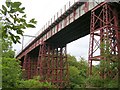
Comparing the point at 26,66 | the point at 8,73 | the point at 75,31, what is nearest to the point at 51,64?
the point at 75,31

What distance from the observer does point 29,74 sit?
5312 cm

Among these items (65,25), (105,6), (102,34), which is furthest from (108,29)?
(65,25)

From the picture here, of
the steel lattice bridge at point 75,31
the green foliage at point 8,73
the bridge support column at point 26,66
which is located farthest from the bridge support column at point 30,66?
the green foliage at point 8,73

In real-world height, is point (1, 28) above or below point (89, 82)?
above

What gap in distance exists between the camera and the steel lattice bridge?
18359 millimetres

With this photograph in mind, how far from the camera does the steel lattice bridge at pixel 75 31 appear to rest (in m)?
18.4

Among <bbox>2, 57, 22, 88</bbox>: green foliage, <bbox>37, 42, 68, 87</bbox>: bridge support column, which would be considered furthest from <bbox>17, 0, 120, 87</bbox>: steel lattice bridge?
<bbox>2, 57, 22, 88</bbox>: green foliage

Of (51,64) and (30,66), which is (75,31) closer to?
(51,64)

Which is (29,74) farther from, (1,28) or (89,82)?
(1,28)

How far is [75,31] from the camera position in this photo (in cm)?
3008

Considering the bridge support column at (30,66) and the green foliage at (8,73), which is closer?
the green foliage at (8,73)

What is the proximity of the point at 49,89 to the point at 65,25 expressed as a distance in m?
7.04

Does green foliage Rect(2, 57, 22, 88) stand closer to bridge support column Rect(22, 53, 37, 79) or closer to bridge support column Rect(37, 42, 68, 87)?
bridge support column Rect(37, 42, 68, 87)

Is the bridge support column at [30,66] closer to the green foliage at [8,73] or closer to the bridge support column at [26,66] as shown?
the bridge support column at [26,66]
